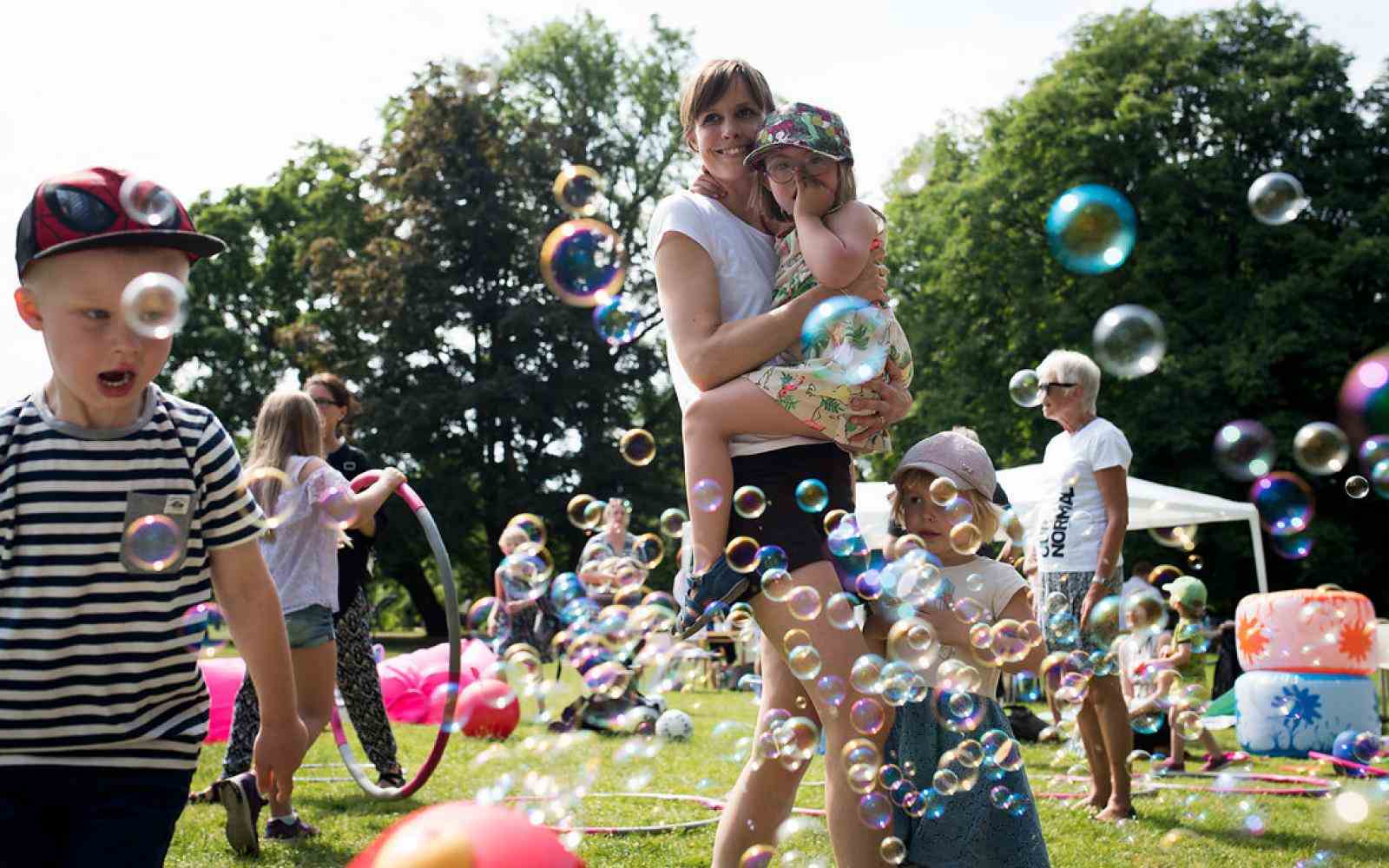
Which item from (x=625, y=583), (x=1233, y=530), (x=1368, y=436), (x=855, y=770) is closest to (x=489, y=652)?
(x=625, y=583)

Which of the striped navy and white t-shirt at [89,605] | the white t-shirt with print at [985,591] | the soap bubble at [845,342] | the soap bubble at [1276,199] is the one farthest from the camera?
the soap bubble at [1276,199]

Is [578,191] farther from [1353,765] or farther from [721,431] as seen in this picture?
[1353,765]

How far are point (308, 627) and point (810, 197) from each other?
10.8 ft

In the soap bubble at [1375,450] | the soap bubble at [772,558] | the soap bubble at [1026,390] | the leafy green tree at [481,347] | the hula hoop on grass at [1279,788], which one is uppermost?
the leafy green tree at [481,347]

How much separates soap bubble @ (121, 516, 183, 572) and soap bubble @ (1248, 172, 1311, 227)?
4.56 metres

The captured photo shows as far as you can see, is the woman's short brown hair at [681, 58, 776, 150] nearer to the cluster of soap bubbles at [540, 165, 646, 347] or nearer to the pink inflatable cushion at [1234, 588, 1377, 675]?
the cluster of soap bubbles at [540, 165, 646, 347]

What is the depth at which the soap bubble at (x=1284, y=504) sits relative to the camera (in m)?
5.48

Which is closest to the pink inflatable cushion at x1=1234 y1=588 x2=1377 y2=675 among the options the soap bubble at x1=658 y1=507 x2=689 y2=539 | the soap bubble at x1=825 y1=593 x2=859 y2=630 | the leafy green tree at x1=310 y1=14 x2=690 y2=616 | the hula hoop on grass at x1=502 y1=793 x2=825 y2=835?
the hula hoop on grass at x1=502 y1=793 x2=825 y2=835

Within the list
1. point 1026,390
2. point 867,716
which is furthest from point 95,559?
point 1026,390

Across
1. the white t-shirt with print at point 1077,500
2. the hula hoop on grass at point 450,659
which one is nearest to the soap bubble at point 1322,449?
the white t-shirt with print at point 1077,500

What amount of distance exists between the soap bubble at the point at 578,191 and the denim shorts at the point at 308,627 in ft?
6.41

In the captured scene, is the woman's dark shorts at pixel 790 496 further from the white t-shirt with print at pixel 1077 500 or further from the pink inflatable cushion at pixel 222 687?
the pink inflatable cushion at pixel 222 687

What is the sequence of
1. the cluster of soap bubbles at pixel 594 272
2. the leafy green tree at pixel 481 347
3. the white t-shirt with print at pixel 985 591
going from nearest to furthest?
the white t-shirt with print at pixel 985 591 → the cluster of soap bubbles at pixel 594 272 → the leafy green tree at pixel 481 347

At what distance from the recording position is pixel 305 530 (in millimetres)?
5555
